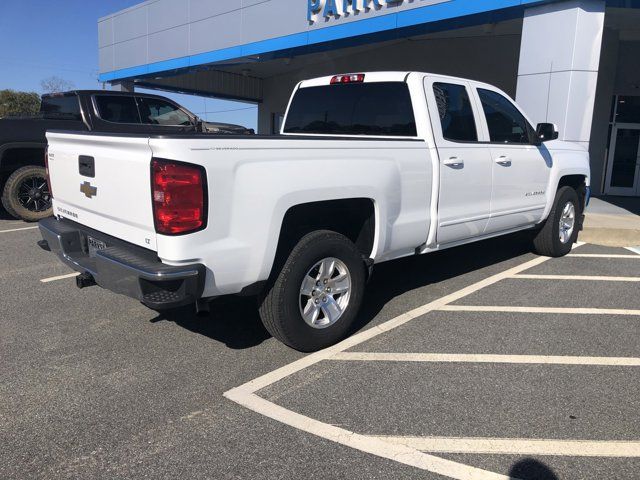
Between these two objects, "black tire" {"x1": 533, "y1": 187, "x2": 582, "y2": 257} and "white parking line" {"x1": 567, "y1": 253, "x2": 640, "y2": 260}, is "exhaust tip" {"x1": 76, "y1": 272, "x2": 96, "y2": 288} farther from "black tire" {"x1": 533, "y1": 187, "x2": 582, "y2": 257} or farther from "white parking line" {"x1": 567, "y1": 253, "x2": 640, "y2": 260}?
"white parking line" {"x1": 567, "y1": 253, "x2": 640, "y2": 260}

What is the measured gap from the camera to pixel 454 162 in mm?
4582

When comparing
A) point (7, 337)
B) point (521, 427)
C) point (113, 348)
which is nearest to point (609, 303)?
point (521, 427)

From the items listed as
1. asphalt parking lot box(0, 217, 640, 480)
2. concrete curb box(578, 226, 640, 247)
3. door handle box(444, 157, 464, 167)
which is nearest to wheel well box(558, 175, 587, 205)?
concrete curb box(578, 226, 640, 247)

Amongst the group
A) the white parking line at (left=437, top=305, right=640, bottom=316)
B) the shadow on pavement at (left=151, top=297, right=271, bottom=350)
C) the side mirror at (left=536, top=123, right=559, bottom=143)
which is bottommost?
the shadow on pavement at (left=151, top=297, right=271, bottom=350)

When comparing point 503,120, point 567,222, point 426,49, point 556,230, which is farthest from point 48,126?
point 426,49

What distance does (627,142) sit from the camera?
49.5ft

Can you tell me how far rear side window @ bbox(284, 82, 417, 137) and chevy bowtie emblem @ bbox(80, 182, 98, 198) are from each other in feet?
7.80

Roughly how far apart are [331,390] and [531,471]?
1.22 m

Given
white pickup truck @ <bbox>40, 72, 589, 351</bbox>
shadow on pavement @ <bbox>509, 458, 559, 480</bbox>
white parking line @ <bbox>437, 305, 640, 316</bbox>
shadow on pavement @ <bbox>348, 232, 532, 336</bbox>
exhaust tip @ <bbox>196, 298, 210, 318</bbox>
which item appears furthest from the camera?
shadow on pavement @ <bbox>348, 232, 532, 336</bbox>

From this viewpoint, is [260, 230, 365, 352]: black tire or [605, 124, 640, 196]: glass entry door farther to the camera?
[605, 124, 640, 196]: glass entry door

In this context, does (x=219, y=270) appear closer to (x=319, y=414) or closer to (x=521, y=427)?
(x=319, y=414)

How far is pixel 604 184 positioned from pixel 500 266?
35.9ft

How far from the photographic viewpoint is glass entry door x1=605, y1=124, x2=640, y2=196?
15.0 meters

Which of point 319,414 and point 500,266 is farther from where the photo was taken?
point 500,266
